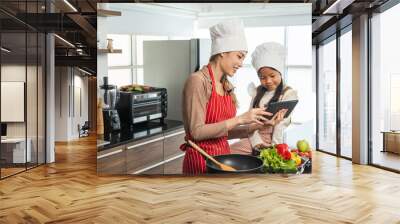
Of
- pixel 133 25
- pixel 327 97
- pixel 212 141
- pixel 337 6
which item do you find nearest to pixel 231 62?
pixel 212 141

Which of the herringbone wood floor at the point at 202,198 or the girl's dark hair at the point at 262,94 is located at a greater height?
the girl's dark hair at the point at 262,94

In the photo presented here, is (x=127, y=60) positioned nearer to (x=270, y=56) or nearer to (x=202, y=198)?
A: (x=270, y=56)

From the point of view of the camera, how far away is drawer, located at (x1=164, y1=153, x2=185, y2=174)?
5.00 meters

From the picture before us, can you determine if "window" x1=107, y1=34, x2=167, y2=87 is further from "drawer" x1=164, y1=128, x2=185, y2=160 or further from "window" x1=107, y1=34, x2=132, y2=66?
"drawer" x1=164, y1=128, x2=185, y2=160

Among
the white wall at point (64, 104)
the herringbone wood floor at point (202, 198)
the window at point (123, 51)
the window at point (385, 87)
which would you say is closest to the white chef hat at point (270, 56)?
the herringbone wood floor at point (202, 198)

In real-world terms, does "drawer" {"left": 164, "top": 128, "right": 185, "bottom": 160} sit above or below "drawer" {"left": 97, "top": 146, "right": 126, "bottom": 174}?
above

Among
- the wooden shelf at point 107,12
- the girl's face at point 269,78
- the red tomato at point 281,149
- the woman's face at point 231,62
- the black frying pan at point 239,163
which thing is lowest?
the black frying pan at point 239,163

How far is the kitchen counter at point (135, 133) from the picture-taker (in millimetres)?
4922

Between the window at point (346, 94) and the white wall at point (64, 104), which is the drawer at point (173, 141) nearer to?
the window at point (346, 94)

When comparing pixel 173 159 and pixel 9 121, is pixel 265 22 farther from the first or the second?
pixel 9 121

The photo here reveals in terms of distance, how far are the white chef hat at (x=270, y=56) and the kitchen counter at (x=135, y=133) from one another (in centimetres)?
129

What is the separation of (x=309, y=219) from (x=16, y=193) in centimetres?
319

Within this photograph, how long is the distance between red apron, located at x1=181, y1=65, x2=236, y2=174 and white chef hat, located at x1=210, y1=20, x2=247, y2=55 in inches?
12.7

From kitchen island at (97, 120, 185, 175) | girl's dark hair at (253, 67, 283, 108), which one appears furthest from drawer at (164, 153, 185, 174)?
girl's dark hair at (253, 67, 283, 108)
